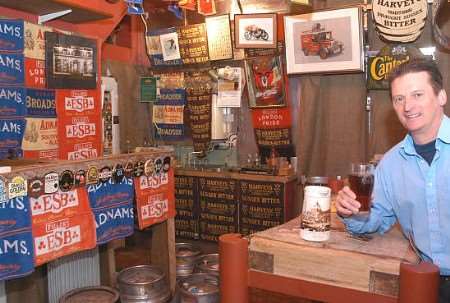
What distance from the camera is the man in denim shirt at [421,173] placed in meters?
1.63

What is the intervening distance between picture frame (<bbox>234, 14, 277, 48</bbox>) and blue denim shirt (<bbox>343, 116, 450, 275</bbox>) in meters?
2.81

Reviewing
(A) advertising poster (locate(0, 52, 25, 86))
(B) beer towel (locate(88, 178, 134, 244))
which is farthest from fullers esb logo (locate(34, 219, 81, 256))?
(A) advertising poster (locate(0, 52, 25, 86))

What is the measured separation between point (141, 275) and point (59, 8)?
2.35 meters

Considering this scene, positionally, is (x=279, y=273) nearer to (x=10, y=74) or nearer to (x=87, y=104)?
(x=10, y=74)

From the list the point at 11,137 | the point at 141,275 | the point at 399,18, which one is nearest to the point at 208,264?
the point at 141,275

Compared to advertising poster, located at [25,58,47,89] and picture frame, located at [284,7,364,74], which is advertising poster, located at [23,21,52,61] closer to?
advertising poster, located at [25,58,47,89]

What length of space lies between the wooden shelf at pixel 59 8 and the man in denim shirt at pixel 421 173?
9.47 ft

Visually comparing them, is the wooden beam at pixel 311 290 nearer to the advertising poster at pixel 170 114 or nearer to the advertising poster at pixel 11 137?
the advertising poster at pixel 11 137

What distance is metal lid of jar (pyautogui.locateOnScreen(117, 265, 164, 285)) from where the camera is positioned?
3.12m

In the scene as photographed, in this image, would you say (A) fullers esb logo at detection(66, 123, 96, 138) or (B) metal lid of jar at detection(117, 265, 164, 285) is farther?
(A) fullers esb logo at detection(66, 123, 96, 138)

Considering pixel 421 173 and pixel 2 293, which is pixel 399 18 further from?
pixel 2 293

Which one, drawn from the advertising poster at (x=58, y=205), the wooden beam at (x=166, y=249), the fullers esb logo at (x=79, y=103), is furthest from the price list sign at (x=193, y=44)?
the advertising poster at (x=58, y=205)

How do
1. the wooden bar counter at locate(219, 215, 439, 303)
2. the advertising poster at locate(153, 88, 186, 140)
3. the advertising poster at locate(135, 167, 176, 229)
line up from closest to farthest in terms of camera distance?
1. the wooden bar counter at locate(219, 215, 439, 303)
2. the advertising poster at locate(135, 167, 176, 229)
3. the advertising poster at locate(153, 88, 186, 140)

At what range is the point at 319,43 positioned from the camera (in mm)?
4102
